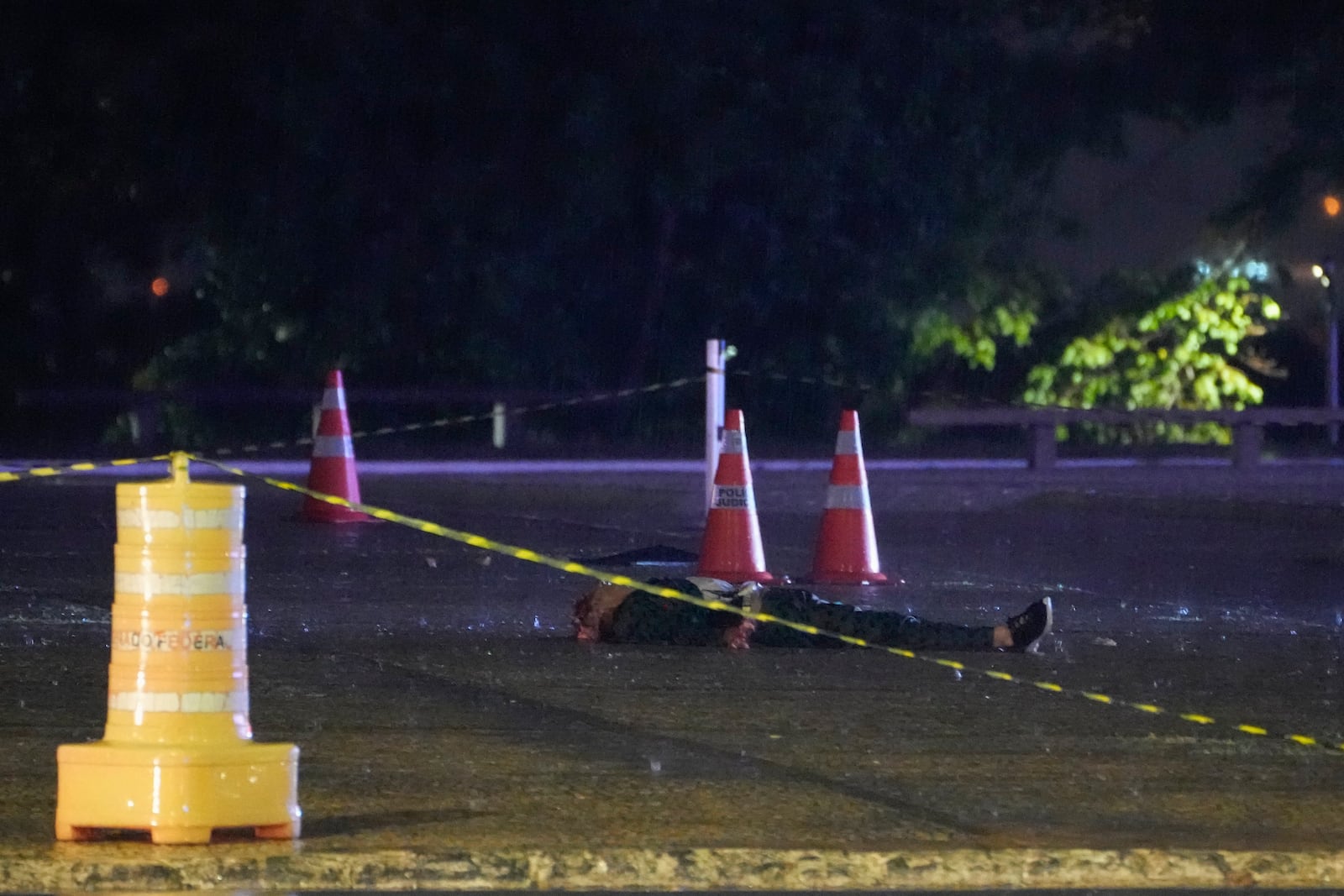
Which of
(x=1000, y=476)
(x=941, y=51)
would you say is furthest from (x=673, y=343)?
A: (x=1000, y=476)

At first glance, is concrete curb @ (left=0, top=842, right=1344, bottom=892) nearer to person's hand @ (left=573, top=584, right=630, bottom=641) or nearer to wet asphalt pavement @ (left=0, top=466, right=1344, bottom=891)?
wet asphalt pavement @ (left=0, top=466, right=1344, bottom=891)

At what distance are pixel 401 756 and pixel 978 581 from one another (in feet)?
20.0

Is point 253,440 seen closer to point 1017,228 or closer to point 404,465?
point 404,465

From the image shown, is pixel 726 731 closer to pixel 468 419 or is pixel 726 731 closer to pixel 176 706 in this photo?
pixel 176 706

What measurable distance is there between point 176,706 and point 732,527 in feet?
19.6

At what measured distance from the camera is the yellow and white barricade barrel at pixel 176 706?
5.59 m

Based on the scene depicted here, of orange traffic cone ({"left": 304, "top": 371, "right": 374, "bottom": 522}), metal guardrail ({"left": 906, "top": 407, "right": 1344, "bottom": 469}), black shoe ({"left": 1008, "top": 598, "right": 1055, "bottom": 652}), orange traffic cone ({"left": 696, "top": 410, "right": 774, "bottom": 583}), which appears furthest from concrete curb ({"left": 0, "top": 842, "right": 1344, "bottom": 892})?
metal guardrail ({"left": 906, "top": 407, "right": 1344, "bottom": 469})

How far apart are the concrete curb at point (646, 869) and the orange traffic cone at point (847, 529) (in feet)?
20.3

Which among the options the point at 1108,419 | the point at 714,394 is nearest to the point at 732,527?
the point at 714,394

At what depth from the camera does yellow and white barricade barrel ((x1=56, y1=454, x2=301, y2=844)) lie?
5586mm

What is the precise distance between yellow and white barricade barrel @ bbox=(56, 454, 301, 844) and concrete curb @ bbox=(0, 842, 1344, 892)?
0.30 feet

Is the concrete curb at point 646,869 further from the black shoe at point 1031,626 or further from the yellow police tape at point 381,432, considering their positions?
the black shoe at point 1031,626

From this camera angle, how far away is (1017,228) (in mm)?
38094

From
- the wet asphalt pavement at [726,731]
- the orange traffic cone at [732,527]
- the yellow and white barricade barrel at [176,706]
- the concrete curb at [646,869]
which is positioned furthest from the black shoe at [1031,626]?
the yellow and white barricade barrel at [176,706]
